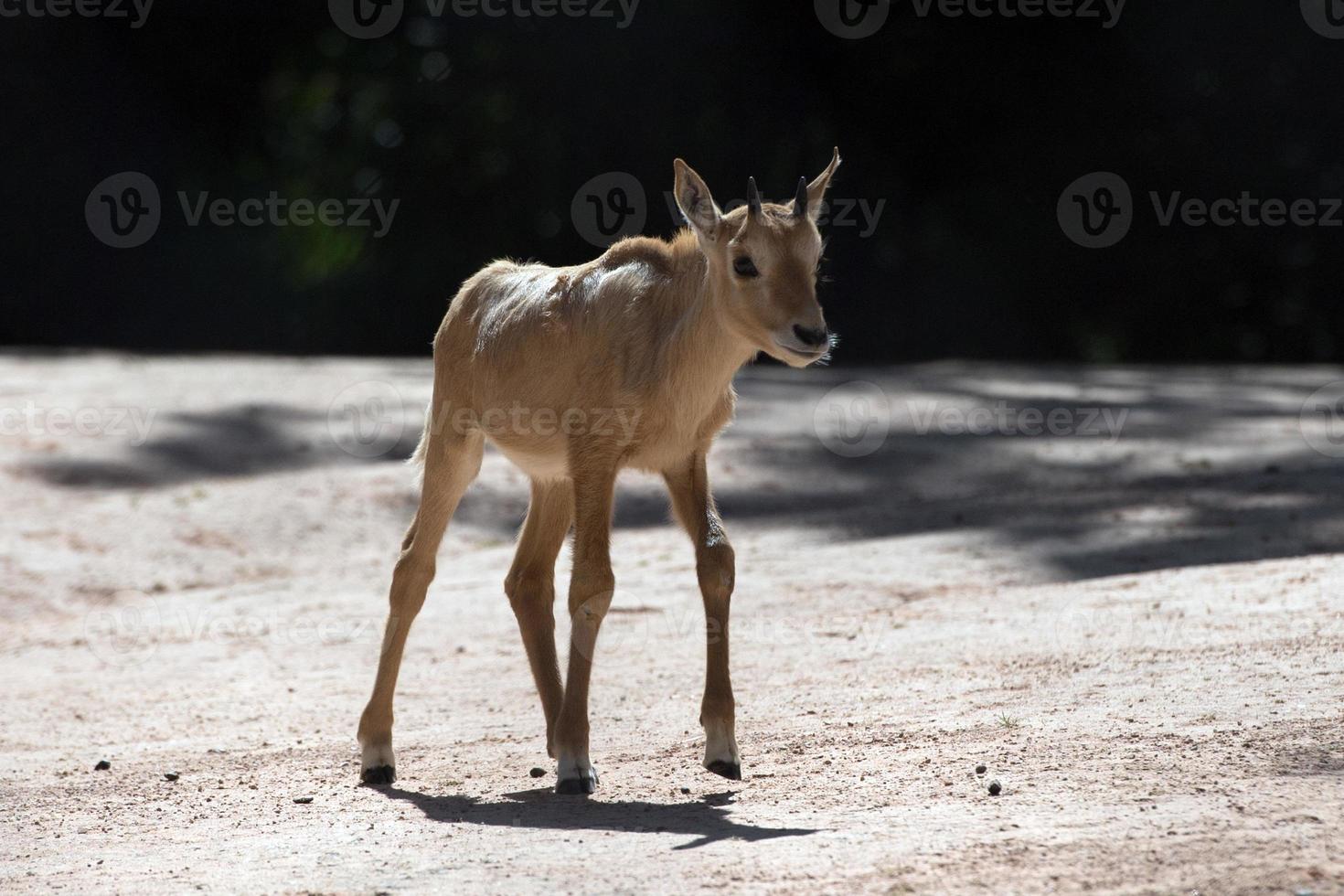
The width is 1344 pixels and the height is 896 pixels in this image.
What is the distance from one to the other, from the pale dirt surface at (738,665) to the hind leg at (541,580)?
34cm

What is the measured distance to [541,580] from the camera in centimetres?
627

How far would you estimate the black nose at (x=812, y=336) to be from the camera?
16.5 ft

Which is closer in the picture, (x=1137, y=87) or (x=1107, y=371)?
(x=1107, y=371)

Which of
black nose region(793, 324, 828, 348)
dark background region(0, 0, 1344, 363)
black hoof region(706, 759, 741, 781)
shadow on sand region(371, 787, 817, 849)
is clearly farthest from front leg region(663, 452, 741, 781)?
Answer: dark background region(0, 0, 1344, 363)

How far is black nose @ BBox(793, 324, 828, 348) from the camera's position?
502 cm

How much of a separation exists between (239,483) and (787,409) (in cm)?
516

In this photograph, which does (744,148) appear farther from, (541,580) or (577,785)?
(577,785)

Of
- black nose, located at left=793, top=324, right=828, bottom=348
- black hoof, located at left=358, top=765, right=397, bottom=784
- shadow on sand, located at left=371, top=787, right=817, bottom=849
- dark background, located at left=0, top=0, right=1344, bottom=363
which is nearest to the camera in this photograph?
shadow on sand, located at left=371, top=787, right=817, bottom=849

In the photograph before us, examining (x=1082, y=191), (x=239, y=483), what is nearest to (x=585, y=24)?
Result: (x=1082, y=191)

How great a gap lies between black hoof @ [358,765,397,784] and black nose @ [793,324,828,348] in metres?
2.36

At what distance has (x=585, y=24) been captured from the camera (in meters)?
21.3

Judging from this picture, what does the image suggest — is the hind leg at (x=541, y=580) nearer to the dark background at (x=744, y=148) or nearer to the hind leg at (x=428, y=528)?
the hind leg at (x=428, y=528)

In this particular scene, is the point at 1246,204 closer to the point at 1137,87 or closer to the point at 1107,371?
the point at 1137,87

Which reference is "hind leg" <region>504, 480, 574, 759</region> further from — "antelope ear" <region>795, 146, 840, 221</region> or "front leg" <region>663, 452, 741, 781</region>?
"antelope ear" <region>795, 146, 840, 221</region>
